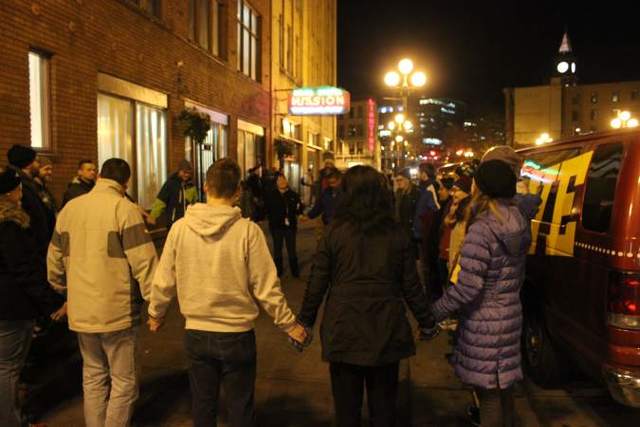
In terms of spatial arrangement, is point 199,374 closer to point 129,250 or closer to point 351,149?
point 129,250

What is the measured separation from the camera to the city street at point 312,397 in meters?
4.71

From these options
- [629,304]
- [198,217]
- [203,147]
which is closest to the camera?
[198,217]

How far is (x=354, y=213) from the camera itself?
339 centimetres

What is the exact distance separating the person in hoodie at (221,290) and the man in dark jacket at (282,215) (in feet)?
21.1

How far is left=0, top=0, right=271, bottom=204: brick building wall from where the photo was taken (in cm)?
838

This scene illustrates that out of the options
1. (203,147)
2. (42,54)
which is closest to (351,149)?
(203,147)

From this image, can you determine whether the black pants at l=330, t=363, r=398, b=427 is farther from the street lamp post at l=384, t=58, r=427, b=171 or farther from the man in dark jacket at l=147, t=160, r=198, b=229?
the street lamp post at l=384, t=58, r=427, b=171

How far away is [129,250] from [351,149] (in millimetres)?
105654

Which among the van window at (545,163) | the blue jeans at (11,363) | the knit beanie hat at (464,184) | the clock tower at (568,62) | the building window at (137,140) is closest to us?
the blue jeans at (11,363)

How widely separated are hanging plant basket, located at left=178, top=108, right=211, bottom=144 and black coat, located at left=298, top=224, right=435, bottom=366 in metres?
10.9

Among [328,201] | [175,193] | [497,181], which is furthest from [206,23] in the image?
[497,181]

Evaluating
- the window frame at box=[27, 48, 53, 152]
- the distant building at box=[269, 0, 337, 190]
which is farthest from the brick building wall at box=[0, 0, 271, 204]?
the distant building at box=[269, 0, 337, 190]

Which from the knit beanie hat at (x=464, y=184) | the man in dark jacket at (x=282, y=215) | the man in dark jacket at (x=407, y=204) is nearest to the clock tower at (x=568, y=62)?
the man in dark jacket at (x=407, y=204)

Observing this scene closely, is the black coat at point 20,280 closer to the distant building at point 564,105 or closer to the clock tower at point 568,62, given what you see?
the distant building at point 564,105
